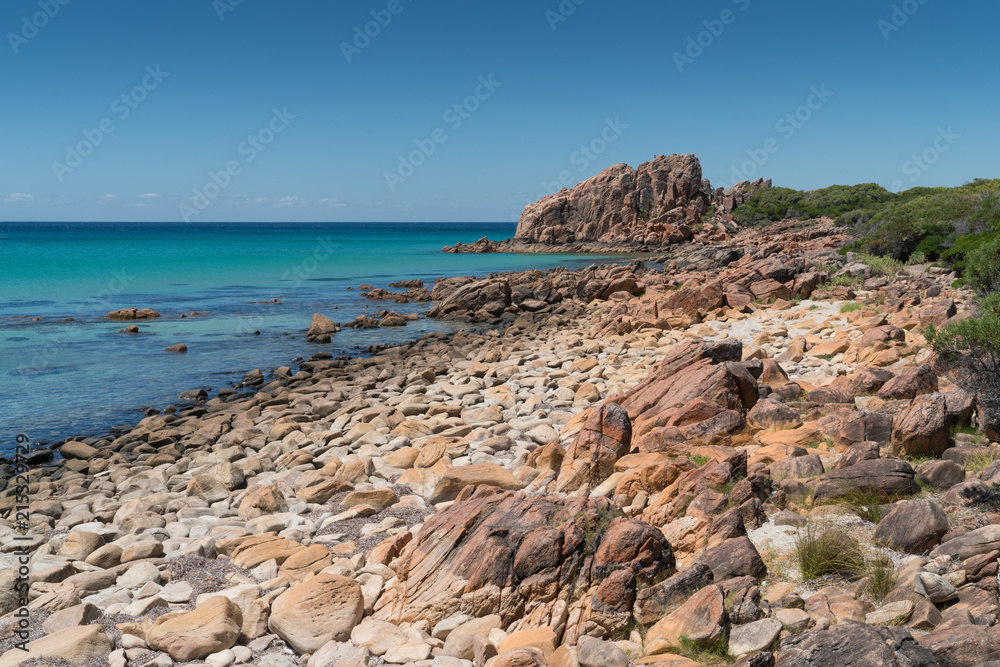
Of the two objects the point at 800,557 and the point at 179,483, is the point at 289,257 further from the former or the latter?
the point at 800,557

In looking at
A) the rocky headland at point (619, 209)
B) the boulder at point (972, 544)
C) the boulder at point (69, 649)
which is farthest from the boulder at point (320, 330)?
the rocky headland at point (619, 209)

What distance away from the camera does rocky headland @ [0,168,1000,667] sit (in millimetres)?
5832

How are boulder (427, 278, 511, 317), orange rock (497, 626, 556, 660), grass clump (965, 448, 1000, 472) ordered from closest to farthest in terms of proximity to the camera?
orange rock (497, 626, 556, 660), grass clump (965, 448, 1000, 472), boulder (427, 278, 511, 317)

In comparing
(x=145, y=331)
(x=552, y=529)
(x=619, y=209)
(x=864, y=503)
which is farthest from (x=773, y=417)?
(x=619, y=209)

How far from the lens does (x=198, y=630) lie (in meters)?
6.79

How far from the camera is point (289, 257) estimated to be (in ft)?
295

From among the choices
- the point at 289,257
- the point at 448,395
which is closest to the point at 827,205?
the point at 289,257

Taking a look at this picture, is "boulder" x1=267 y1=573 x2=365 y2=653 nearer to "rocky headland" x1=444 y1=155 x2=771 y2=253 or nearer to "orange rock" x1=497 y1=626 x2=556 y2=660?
"orange rock" x1=497 y1=626 x2=556 y2=660

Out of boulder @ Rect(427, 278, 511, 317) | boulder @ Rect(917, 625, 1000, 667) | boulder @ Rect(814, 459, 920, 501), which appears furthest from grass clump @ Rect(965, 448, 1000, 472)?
boulder @ Rect(427, 278, 511, 317)

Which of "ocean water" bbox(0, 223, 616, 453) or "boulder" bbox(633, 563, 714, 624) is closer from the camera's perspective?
"boulder" bbox(633, 563, 714, 624)

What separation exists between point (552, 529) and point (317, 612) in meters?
2.73

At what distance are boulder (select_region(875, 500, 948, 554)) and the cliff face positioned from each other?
104613 millimetres

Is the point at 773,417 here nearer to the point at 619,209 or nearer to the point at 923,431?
the point at 923,431

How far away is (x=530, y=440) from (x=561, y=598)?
6668 mm
